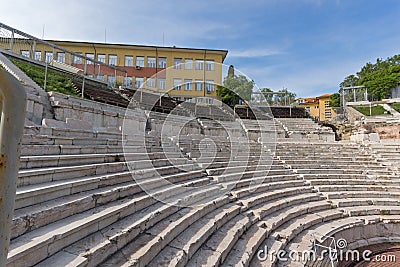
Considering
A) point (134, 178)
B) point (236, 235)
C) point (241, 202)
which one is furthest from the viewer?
point (241, 202)

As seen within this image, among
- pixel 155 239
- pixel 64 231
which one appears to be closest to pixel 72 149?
pixel 64 231

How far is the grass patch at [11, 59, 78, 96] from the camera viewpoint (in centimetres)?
895

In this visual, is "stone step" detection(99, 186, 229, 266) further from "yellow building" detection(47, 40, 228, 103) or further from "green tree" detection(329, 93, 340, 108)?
"green tree" detection(329, 93, 340, 108)

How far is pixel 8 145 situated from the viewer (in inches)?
29.2

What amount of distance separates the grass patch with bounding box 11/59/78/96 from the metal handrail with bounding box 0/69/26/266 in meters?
9.38

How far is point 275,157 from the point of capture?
9.61m

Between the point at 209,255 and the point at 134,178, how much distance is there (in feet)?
5.81

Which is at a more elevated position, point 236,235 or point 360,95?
point 360,95

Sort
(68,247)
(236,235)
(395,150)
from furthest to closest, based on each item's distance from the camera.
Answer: (395,150)
(236,235)
(68,247)

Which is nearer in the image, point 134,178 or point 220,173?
point 134,178

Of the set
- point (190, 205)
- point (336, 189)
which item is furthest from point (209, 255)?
point (336, 189)

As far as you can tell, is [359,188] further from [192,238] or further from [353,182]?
[192,238]

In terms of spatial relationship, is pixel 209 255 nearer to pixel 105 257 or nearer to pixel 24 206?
pixel 105 257

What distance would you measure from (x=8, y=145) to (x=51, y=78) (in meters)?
11.1
